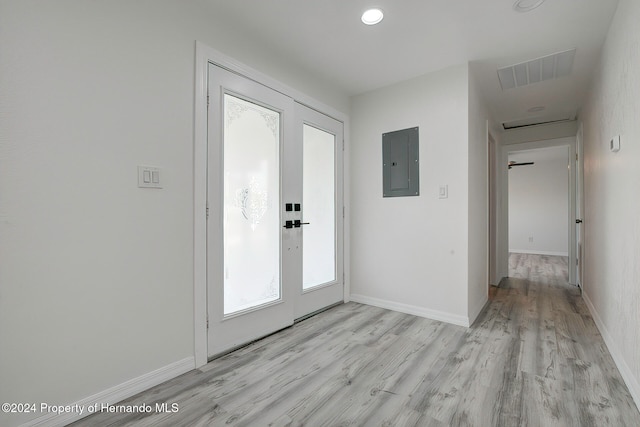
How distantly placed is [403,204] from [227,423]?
7.97 feet

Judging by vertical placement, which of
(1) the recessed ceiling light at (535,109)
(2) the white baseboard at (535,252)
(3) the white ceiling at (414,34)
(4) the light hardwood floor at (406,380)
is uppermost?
(3) the white ceiling at (414,34)

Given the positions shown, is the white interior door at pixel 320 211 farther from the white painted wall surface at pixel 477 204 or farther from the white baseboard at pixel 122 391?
the white painted wall surface at pixel 477 204

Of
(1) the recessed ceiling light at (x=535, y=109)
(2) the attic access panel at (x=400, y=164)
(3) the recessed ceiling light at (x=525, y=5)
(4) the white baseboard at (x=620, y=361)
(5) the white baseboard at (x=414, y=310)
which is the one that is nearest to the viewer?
(4) the white baseboard at (x=620, y=361)

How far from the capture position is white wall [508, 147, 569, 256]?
733cm

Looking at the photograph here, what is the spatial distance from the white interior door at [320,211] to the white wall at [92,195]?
1.19m

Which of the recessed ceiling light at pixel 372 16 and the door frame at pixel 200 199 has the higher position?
the recessed ceiling light at pixel 372 16

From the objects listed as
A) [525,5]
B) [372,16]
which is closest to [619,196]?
[525,5]

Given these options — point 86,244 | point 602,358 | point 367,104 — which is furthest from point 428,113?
point 86,244

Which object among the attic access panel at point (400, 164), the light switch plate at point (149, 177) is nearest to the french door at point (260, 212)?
the light switch plate at point (149, 177)

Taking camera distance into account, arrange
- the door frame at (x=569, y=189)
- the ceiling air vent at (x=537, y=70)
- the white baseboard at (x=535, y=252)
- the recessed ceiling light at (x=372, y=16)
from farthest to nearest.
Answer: the white baseboard at (x=535, y=252) → the door frame at (x=569, y=189) → the ceiling air vent at (x=537, y=70) → the recessed ceiling light at (x=372, y=16)

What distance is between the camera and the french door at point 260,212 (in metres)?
2.11

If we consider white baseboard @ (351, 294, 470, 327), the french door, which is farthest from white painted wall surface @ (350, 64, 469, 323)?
the french door

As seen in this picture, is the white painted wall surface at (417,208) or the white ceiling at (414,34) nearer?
the white ceiling at (414,34)

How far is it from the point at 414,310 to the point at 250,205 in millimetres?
1977
